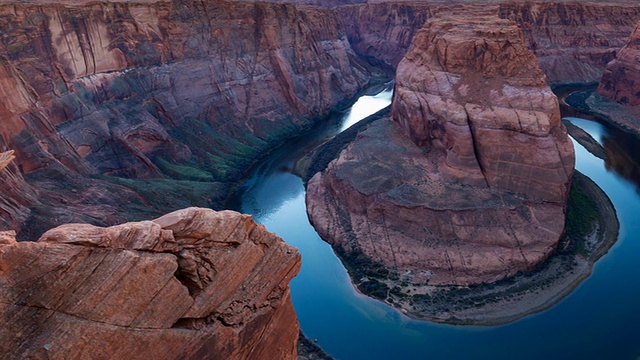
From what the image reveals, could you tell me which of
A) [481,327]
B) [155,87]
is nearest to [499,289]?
[481,327]

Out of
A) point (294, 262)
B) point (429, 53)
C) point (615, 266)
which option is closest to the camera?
point (294, 262)

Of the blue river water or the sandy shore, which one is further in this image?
the sandy shore

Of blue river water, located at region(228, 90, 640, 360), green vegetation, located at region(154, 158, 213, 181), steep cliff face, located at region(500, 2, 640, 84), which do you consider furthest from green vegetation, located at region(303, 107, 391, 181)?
steep cliff face, located at region(500, 2, 640, 84)

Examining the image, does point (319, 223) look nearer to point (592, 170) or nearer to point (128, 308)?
point (128, 308)

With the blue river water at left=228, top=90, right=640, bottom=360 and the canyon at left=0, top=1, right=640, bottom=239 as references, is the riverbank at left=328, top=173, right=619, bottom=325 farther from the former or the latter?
the canyon at left=0, top=1, right=640, bottom=239

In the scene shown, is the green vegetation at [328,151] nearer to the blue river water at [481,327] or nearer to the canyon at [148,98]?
the canyon at [148,98]

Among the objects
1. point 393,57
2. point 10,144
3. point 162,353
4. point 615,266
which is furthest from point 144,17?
point 393,57

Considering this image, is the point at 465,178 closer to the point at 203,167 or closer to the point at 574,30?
the point at 203,167
